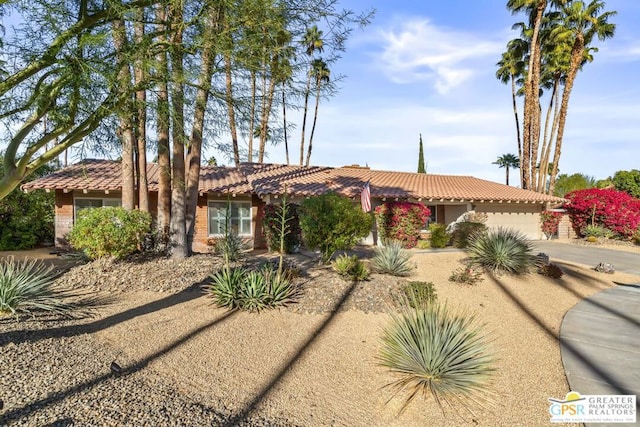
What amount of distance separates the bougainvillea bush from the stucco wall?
7.60ft

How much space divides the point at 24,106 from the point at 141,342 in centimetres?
382

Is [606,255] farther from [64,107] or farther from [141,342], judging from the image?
[64,107]

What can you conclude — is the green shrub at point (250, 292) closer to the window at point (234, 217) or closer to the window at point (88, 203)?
the window at point (234, 217)

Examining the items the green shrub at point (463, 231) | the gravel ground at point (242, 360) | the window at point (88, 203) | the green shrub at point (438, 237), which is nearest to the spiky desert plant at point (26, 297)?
the gravel ground at point (242, 360)

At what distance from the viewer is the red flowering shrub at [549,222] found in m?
24.3

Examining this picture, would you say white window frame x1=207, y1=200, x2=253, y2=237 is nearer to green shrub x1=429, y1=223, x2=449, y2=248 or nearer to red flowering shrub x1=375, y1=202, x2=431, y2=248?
red flowering shrub x1=375, y1=202, x2=431, y2=248

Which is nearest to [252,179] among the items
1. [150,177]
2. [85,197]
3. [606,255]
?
[150,177]

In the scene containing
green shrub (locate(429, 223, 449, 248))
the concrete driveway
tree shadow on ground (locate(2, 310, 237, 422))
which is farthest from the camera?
green shrub (locate(429, 223, 449, 248))

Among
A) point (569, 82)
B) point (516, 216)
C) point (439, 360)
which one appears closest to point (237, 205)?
point (439, 360)

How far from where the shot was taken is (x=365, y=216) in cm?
1147

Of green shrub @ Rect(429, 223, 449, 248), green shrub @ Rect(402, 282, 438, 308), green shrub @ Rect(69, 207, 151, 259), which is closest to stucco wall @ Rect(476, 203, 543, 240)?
green shrub @ Rect(429, 223, 449, 248)

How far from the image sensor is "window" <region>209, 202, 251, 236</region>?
17.7 meters

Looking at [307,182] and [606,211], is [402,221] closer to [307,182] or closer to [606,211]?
[307,182]

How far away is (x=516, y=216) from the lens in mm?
24203
